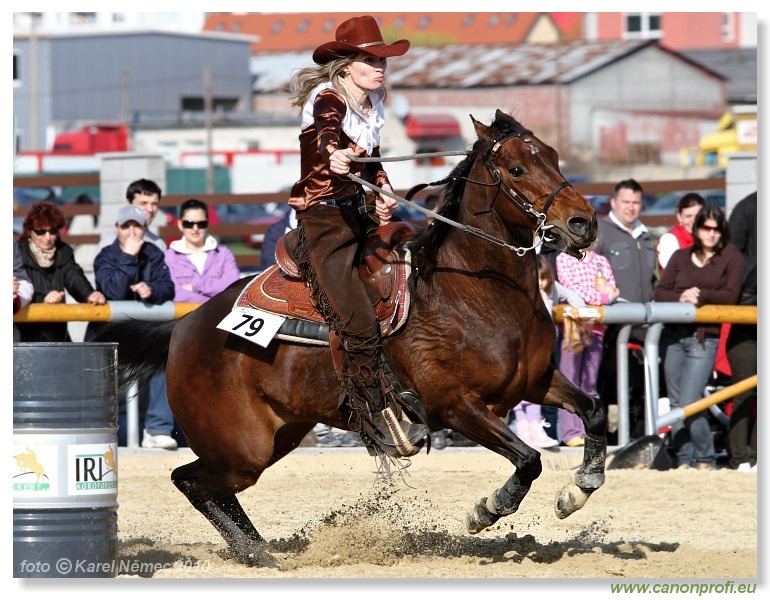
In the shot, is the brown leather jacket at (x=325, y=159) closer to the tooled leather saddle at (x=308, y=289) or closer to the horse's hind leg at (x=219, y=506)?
the tooled leather saddle at (x=308, y=289)

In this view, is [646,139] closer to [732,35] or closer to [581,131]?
[581,131]

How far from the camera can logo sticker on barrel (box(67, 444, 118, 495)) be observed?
5.80 metres

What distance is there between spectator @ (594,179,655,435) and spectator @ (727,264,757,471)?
69 centimetres

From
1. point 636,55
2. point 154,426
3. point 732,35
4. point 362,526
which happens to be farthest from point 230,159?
point 362,526

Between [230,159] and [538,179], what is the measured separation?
32.5 meters

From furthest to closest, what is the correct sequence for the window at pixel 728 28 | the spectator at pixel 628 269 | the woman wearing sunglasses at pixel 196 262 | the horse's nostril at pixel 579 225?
the window at pixel 728 28
the spectator at pixel 628 269
the woman wearing sunglasses at pixel 196 262
the horse's nostril at pixel 579 225

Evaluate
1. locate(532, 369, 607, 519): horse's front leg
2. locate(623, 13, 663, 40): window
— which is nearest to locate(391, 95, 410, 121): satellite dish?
locate(623, 13, 663, 40): window

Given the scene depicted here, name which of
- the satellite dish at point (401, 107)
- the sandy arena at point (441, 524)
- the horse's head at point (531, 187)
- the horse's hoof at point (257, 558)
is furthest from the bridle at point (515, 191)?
the satellite dish at point (401, 107)

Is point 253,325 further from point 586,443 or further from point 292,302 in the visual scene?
point 586,443

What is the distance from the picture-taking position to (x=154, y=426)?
31.0ft

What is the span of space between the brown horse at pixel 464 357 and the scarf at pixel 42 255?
9.49 ft

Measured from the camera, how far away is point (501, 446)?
19.2 feet

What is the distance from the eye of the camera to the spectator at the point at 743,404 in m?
9.34

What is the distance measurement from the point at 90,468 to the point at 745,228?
6.29m
